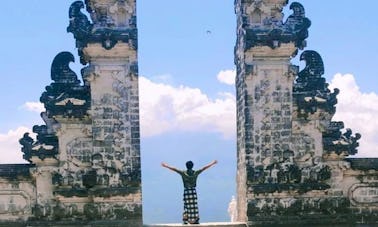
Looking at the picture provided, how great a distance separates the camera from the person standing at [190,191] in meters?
13.7

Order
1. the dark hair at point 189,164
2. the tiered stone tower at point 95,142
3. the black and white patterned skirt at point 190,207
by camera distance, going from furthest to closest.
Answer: the dark hair at point 189,164, the black and white patterned skirt at point 190,207, the tiered stone tower at point 95,142

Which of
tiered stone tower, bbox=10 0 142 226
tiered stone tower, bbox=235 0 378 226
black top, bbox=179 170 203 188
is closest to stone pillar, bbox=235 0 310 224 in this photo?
tiered stone tower, bbox=235 0 378 226

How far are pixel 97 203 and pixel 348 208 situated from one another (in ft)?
17.2

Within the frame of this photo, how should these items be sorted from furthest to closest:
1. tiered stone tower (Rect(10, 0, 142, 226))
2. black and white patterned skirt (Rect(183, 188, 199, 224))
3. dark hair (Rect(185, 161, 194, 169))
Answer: dark hair (Rect(185, 161, 194, 169)) → black and white patterned skirt (Rect(183, 188, 199, 224)) → tiered stone tower (Rect(10, 0, 142, 226))

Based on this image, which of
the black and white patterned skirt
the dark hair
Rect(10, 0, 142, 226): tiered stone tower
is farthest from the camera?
the dark hair

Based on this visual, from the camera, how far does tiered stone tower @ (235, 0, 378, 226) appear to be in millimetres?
13820

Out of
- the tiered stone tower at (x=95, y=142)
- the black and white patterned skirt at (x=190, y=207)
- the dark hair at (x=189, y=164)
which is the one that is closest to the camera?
the tiered stone tower at (x=95, y=142)

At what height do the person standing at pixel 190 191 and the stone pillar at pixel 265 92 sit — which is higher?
the stone pillar at pixel 265 92

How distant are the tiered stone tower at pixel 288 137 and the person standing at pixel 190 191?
1021 millimetres

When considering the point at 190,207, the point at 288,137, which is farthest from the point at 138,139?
the point at 288,137

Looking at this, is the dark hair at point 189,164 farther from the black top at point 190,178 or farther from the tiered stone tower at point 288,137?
the tiered stone tower at point 288,137

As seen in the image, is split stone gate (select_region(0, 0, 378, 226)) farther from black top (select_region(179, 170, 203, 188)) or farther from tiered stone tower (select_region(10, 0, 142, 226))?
black top (select_region(179, 170, 203, 188))

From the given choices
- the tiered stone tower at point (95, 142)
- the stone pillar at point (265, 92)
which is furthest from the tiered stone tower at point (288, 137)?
the tiered stone tower at point (95, 142)

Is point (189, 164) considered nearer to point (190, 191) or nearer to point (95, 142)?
point (190, 191)
